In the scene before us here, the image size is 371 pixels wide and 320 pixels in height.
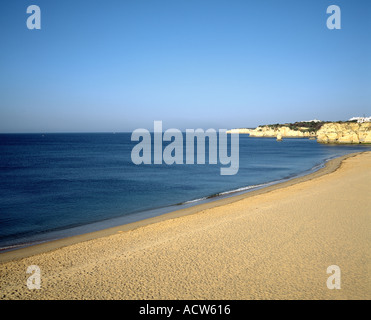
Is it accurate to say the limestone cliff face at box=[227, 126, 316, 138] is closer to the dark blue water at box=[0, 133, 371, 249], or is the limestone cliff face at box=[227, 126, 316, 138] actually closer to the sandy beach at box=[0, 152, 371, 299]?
the dark blue water at box=[0, 133, 371, 249]

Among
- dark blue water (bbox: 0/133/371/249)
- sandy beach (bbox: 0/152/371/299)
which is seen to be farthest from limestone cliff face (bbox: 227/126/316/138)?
sandy beach (bbox: 0/152/371/299)

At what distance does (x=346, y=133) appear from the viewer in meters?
92.6

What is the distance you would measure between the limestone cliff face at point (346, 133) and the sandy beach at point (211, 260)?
90.3m

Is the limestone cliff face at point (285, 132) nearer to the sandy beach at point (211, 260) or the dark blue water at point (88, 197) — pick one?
the dark blue water at point (88, 197)

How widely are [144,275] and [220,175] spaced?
75.3ft

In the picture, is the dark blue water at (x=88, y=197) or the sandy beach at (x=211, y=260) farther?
the dark blue water at (x=88, y=197)

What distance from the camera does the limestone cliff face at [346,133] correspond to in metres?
88.5

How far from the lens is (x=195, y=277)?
699 centimetres

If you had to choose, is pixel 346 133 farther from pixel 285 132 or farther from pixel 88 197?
pixel 88 197

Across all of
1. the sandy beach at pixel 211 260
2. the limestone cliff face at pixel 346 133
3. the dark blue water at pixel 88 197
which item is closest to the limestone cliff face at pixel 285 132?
Result: the limestone cliff face at pixel 346 133

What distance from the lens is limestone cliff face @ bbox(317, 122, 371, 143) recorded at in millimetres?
88500
